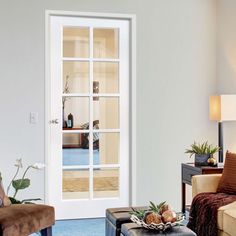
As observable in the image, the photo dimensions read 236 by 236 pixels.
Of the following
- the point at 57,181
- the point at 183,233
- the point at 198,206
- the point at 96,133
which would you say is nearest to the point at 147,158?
the point at 96,133

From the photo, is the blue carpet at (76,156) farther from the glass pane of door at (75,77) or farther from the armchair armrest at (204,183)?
the armchair armrest at (204,183)

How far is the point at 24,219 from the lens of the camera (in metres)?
3.13

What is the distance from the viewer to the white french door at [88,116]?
188 inches

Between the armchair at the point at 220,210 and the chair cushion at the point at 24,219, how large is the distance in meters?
1.34

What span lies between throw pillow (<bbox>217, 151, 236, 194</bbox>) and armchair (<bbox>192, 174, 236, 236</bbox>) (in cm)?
11

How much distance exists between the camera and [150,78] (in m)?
4.96

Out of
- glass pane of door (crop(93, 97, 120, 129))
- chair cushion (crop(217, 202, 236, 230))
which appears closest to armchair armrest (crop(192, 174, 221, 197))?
chair cushion (crop(217, 202, 236, 230))

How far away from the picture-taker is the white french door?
15.6 feet

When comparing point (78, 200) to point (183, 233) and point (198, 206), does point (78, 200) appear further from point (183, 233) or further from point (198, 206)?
point (183, 233)

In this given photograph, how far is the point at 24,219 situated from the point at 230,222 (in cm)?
152

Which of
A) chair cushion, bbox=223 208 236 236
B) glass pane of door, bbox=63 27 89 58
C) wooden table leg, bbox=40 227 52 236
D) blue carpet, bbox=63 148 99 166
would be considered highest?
glass pane of door, bbox=63 27 89 58

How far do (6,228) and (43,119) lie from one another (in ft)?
6.14

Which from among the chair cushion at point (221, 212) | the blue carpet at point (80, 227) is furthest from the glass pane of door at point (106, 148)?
the chair cushion at point (221, 212)

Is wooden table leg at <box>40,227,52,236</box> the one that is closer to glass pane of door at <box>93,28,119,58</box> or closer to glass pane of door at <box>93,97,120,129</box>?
glass pane of door at <box>93,97,120,129</box>
